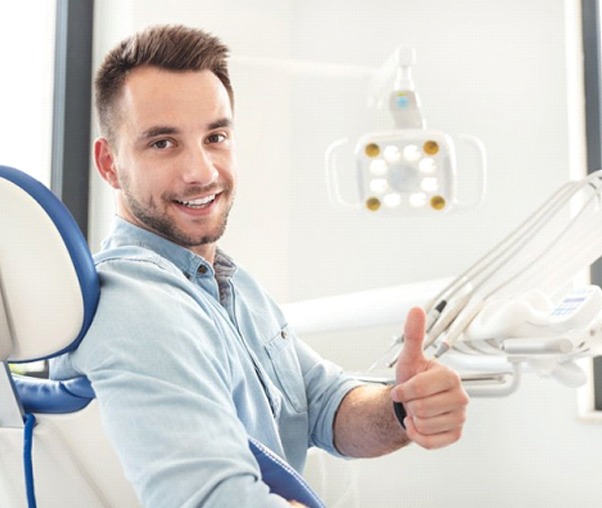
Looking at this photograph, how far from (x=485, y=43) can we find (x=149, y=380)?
170cm

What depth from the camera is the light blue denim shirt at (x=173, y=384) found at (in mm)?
956

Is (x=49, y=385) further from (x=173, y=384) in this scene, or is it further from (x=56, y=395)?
(x=173, y=384)

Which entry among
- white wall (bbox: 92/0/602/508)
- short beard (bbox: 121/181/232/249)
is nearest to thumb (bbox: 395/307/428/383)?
short beard (bbox: 121/181/232/249)

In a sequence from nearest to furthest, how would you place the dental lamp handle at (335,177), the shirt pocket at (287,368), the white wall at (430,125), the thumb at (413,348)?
the thumb at (413,348) → the shirt pocket at (287,368) → the dental lamp handle at (335,177) → the white wall at (430,125)

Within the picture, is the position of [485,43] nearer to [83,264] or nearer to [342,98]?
[342,98]

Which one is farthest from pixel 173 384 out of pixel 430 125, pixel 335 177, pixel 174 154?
pixel 430 125

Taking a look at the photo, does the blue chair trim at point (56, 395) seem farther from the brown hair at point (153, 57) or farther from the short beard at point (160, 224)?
the brown hair at point (153, 57)

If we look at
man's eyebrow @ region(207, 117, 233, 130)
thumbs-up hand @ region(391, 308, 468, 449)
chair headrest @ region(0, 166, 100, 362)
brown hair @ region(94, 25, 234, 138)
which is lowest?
thumbs-up hand @ region(391, 308, 468, 449)

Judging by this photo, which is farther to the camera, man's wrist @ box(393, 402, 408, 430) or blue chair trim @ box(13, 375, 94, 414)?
man's wrist @ box(393, 402, 408, 430)

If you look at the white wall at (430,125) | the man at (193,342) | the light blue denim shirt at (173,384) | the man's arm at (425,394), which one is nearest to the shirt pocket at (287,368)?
the man at (193,342)

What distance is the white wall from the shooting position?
2168mm

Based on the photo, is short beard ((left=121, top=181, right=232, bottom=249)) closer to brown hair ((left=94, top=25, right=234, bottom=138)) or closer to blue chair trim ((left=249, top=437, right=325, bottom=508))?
brown hair ((left=94, top=25, right=234, bottom=138))

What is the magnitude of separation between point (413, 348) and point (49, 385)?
0.47 m

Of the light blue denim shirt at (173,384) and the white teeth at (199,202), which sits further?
the white teeth at (199,202)
